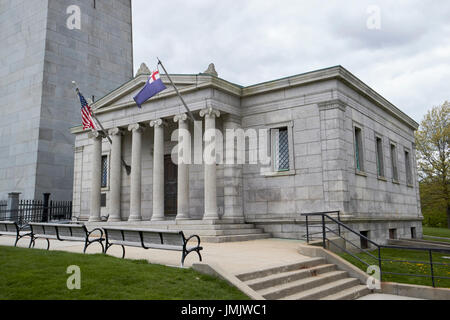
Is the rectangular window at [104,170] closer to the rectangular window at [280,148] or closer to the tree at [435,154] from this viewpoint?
the rectangular window at [280,148]

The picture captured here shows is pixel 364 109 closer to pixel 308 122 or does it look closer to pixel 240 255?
pixel 308 122

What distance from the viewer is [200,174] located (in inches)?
771

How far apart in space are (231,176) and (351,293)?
9320 millimetres

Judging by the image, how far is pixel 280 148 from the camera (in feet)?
59.5

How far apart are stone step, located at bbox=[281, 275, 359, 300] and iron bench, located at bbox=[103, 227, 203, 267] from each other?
2.49 meters

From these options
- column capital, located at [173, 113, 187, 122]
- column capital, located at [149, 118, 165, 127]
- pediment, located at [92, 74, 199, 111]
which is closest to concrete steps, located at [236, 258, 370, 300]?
column capital, located at [173, 113, 187, 122]

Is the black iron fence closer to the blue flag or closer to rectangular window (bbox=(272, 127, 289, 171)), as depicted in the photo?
the blue flag

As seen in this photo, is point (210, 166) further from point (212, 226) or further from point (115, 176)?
point (115, 176)

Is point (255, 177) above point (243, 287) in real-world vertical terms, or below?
above

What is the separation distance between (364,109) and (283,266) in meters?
12.1

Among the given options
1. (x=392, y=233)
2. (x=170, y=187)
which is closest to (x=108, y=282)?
(x=170, y=187)

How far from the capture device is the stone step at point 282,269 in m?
8.45

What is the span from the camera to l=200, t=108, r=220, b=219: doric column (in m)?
17.1
